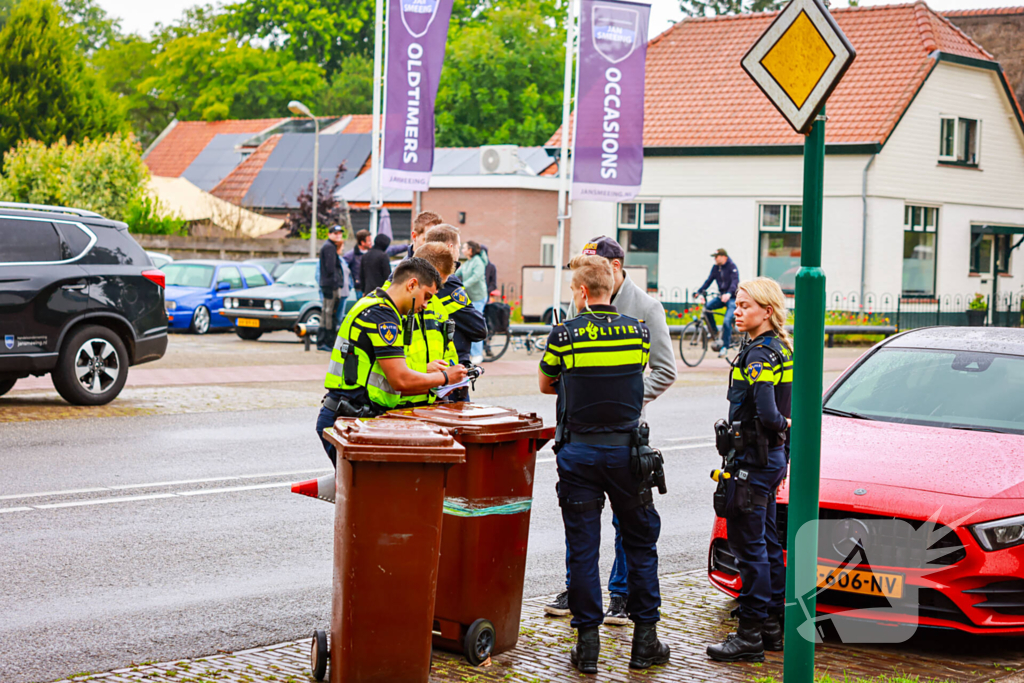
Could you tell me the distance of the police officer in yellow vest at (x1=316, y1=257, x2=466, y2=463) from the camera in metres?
5.62

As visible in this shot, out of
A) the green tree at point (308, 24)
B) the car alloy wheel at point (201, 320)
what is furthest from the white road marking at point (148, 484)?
the green tree at point (308, 24)

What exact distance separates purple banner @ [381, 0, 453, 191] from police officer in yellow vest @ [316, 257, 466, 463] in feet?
48.8

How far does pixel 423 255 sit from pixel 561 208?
16.4 meters

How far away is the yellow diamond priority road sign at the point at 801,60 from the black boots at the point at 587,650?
2.33m

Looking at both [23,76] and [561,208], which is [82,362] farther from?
[23,76]

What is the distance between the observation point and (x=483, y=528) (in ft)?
17.1

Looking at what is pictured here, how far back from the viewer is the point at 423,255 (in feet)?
21.4

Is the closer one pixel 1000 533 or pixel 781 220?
pixel 1000 533

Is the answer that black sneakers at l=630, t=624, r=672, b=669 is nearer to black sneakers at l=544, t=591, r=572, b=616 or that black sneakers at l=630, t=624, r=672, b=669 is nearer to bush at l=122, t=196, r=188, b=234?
black sneakers at l=544, t=591, r=572, b=616

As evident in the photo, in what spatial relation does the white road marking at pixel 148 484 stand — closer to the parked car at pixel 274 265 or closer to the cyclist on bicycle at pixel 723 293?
the cyclist on bicycle at pixel 723 293

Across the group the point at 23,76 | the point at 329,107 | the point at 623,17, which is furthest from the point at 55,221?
the point at 329,107

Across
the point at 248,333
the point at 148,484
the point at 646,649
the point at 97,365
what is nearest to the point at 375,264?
the point at 97,365

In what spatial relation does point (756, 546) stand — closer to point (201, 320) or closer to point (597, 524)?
point (597, 524)

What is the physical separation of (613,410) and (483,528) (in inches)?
29.4
